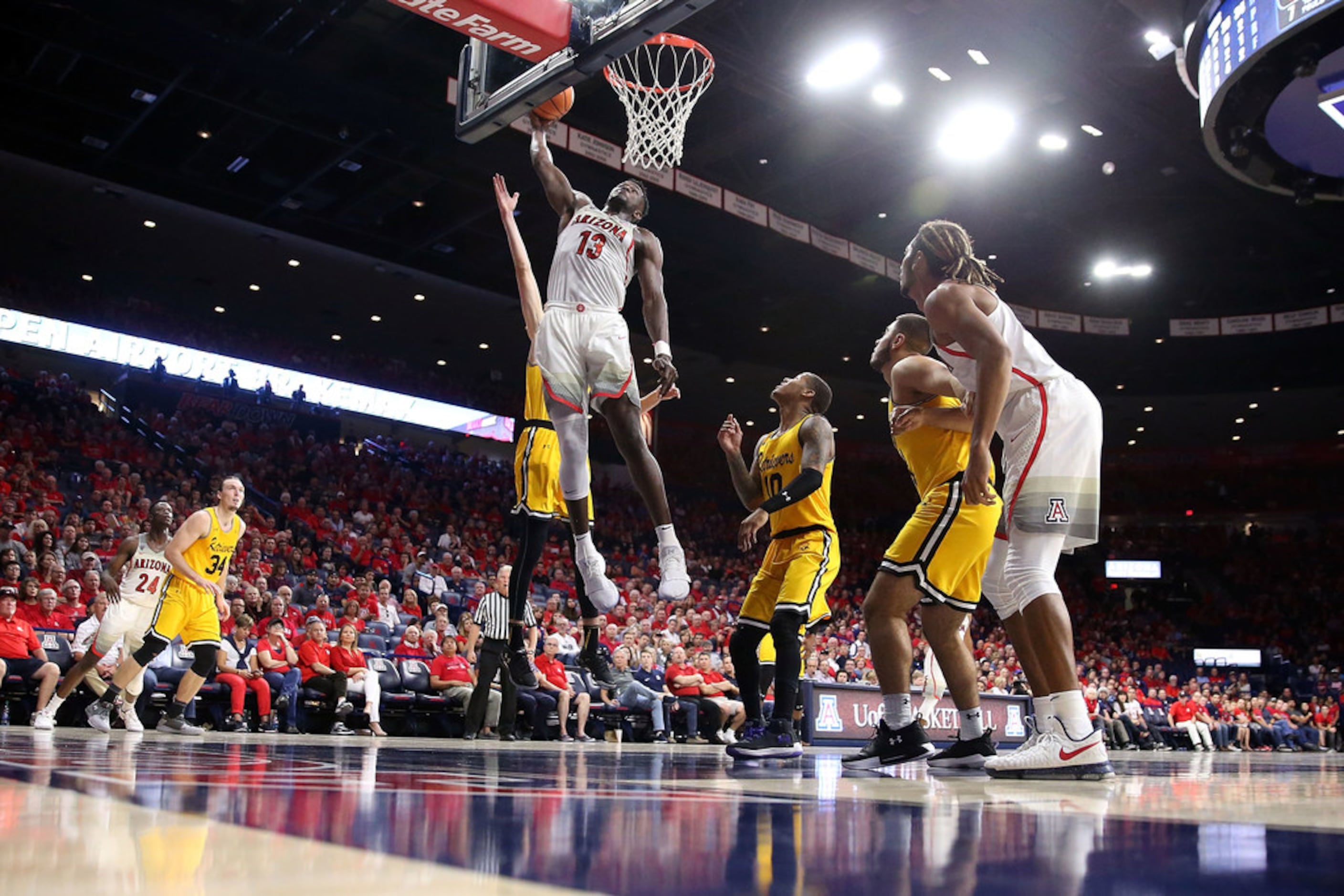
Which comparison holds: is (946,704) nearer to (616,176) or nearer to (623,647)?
(623,647)

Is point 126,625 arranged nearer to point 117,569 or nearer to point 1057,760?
point 117,569

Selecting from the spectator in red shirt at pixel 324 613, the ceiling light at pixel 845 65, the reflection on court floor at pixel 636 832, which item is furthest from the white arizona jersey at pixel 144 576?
the ceiling light at pixel 845 65

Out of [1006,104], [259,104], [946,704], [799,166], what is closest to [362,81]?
[259,104]

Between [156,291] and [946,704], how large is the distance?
17.6m

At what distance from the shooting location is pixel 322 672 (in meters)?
9.07

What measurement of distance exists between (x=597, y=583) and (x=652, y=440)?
1.16 meters

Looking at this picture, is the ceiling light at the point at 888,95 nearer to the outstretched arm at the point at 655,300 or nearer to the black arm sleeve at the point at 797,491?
the outstretched arm at the point at 655,300

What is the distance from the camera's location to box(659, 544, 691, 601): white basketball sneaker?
14.2ft

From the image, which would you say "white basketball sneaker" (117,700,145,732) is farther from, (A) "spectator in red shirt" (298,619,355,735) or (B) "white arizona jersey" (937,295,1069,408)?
(B) "white arizona jersey" (937,295,1069,408)

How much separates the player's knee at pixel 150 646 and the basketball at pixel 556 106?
3880 millimetres

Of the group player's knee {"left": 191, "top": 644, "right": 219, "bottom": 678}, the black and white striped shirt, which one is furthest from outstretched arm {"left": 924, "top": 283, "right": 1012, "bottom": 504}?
player's knee {"left": 191, "top": 644, "right": 219, "bottom": 678}

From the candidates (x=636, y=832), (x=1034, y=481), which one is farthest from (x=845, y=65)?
(x=636, y=832)

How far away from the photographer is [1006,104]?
1430 centimetres

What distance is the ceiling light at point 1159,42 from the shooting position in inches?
488
